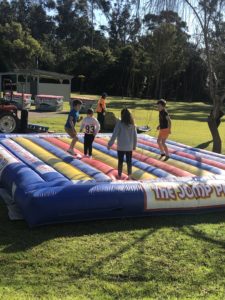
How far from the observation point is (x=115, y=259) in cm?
452

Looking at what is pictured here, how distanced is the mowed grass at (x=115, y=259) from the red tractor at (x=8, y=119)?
8.08 m

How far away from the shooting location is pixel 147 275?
13.7 ft

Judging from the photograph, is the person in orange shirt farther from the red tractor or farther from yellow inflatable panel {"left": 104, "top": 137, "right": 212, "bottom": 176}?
yellow inflatable panel {"left": 104, "top": 137, "right": 212, "bottom": 176}

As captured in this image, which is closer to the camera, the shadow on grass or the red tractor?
the shadow on grass

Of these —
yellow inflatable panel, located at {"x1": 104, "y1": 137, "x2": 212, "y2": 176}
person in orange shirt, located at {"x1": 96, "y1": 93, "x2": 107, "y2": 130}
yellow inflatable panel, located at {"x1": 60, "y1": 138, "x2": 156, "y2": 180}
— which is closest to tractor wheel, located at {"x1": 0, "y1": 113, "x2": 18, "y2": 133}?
person in orange shirt, located at {"x1": 96, "y1": 93, "x2": 107, "y2": 130}

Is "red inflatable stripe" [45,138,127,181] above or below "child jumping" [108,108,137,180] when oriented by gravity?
below

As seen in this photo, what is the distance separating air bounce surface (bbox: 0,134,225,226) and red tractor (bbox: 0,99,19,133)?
5061 mm

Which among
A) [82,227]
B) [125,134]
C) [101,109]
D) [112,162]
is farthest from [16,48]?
[82,227]

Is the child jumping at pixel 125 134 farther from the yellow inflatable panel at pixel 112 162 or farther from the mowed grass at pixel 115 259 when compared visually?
the mowed grass at pixel 115 259

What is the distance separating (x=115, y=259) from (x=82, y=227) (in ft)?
3.46

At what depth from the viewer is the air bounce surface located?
5.51 m

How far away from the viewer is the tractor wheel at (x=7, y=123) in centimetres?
1365

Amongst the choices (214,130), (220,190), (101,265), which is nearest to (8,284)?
(101,265)

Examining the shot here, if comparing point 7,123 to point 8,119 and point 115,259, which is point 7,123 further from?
point 115,259
